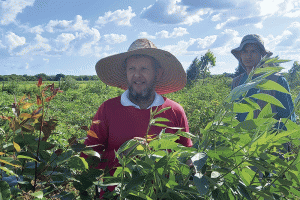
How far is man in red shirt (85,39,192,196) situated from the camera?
4.91 feet

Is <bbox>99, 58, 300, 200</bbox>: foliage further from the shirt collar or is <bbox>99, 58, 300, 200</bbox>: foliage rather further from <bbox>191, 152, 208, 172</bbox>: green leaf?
Answer: the shirt collar

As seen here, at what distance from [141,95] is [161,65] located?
0.30 meters

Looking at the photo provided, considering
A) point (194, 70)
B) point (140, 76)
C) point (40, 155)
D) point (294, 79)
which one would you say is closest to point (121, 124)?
point (140, 76)

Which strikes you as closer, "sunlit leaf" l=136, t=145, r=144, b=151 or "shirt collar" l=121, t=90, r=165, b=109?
"sunlit leaf" l=136, t=145, r=144, b=151

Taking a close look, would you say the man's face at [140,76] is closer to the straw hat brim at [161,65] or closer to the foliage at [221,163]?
the straw hat brim at [161,65]

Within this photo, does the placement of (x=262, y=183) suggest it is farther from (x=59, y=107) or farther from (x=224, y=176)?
(x=59, y=107)

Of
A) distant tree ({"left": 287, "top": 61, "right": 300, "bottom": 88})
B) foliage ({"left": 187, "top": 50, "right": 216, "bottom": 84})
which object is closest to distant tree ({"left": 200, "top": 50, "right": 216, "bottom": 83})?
foliage ({"left": 187, "top": 50, "right": 216, "bottom": 84})

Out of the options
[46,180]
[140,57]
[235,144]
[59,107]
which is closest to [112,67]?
[140,57]

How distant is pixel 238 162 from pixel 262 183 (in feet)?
0.24

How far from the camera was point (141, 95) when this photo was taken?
1.69 metres

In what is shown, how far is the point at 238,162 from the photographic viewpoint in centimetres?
40

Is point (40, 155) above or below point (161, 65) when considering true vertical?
below

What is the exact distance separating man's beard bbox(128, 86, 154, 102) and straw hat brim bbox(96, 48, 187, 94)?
227 mm

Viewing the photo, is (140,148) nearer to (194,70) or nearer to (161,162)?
(161,162)
